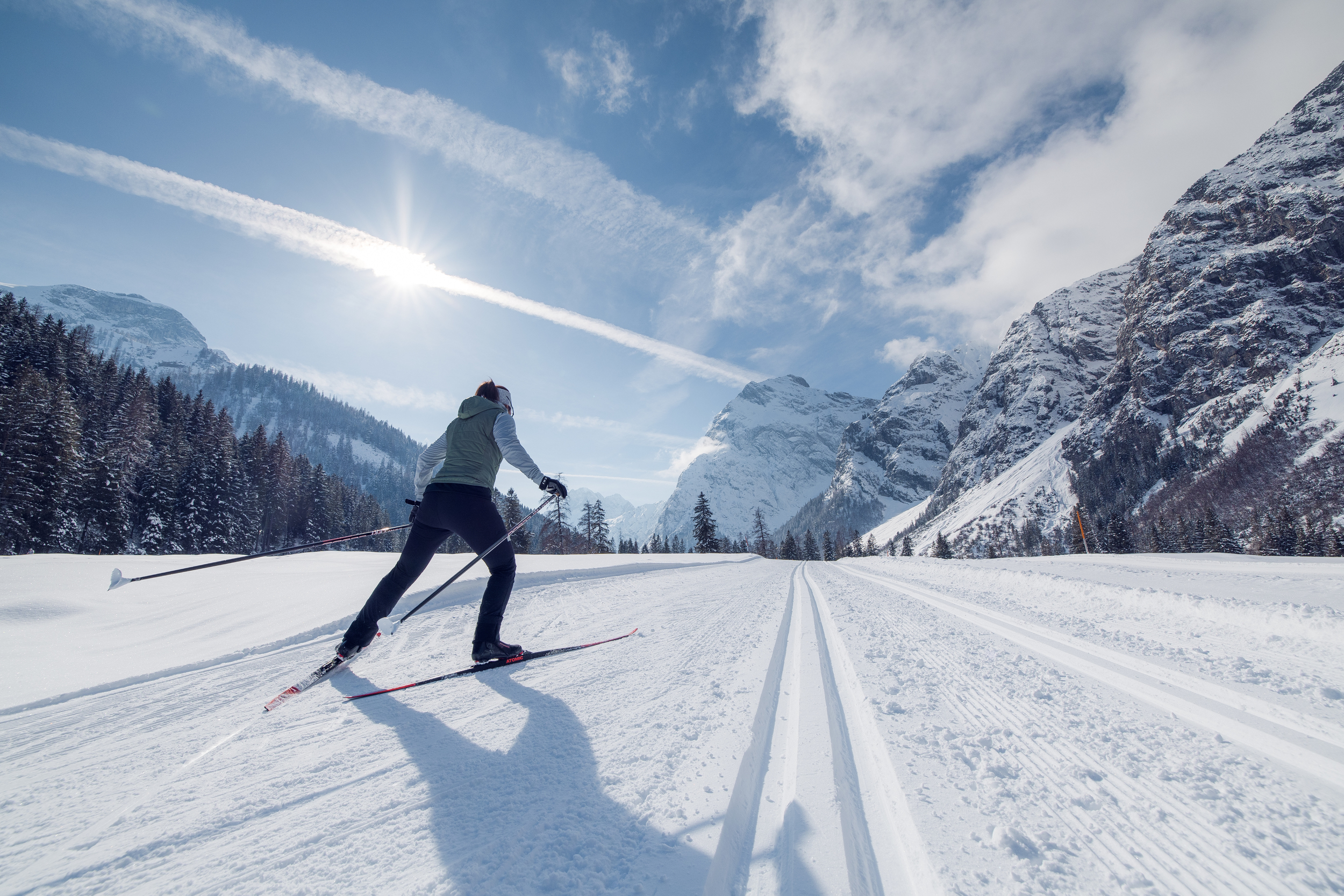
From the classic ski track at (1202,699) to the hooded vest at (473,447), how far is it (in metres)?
4.35

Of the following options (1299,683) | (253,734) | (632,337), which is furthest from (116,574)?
(632,337)

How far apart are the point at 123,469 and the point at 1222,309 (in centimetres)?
21855

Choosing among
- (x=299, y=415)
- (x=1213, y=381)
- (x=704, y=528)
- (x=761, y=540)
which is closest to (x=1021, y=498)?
(x=1213, y=381)

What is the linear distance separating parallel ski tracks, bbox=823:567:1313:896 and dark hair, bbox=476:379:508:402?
12.8 feet

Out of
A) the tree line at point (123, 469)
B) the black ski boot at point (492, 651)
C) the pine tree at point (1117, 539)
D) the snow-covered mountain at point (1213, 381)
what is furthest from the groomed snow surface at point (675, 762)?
the snow-covered mountain at point (1213, 381)

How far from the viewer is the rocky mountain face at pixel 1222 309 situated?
11894 cm

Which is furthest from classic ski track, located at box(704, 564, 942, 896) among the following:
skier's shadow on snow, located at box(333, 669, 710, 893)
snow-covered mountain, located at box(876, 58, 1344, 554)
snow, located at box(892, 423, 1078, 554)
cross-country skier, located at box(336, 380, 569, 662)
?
snow, located at box(892, 423, 1078, 554)

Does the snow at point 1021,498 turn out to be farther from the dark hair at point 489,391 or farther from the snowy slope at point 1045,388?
the dark hair at point 489,391

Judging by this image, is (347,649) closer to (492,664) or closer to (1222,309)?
(492,664)

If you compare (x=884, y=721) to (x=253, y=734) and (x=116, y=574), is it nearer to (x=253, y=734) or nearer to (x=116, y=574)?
(x=253, y=734)

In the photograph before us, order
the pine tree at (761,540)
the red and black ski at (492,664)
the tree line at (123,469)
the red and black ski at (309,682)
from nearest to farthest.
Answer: the red and black ski at (309,682) → the red and black ski at (492,664) → the tree line at (123,469) → the pine tree at (761,540)

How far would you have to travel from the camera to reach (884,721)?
244cm

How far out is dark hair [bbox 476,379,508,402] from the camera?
4039mm

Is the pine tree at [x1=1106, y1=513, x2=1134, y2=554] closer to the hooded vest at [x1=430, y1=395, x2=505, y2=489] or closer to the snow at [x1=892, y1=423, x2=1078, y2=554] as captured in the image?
the hooded vest at [x1=430, y1=395, x2=505, y2=489]
